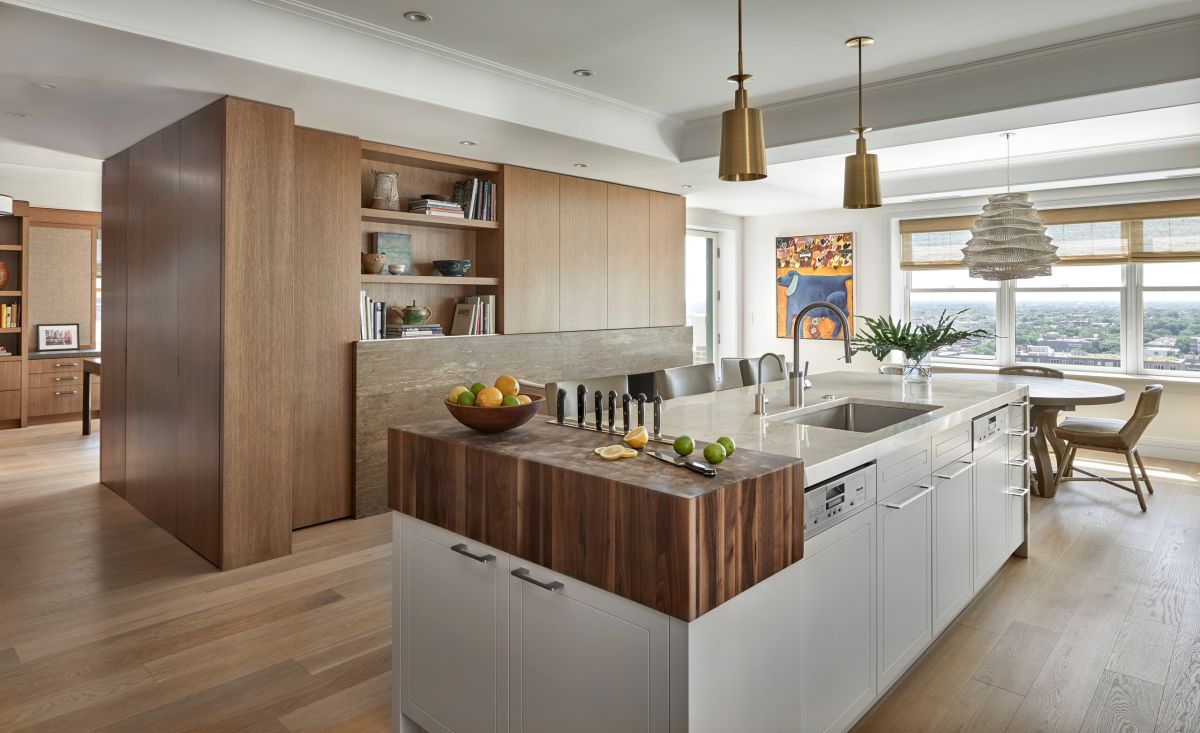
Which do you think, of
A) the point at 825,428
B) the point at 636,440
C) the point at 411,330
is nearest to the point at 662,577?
the point at 636,440

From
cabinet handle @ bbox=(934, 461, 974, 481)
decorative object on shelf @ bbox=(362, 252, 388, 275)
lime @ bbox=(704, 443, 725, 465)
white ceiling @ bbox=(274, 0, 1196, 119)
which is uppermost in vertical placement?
white ceiling @ bbox=(274, 0, 1196, 119)

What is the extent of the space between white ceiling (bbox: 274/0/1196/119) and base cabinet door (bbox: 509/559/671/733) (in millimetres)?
2482

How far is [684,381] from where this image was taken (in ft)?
13.8

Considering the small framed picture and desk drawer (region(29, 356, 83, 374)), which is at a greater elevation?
the small framed picture

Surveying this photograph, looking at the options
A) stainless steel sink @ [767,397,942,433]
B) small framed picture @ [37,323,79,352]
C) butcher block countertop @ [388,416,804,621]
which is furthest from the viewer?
small framed picture @ [37,323,79,352]

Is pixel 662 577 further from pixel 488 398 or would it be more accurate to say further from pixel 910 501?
pixel 910 501

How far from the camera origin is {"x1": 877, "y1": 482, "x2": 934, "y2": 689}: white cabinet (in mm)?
2223

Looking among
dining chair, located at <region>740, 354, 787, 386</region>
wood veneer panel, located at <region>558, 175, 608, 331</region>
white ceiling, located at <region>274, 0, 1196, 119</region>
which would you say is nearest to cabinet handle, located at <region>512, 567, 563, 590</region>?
white ceiling, located at <region>274, 0, 1196, 119</region>

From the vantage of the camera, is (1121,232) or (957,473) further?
(1121,232)

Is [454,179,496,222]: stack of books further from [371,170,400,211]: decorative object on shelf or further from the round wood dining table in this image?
the round wood dining table

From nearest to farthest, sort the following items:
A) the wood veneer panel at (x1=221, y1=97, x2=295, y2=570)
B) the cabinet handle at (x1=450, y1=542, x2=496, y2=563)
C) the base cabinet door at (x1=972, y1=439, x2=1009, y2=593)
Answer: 1. the cabinet handle at (x1=450, y1=542, x2=496, y2=563)
2. the base cabinet door at (x1=972, y1=439, x2=1009, y2=593)
3. the wood veneer panel at (x1=221, y1=97, x2=295, y2=570)

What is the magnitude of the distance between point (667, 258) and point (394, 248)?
2.63m

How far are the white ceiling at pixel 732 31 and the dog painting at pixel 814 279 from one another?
3.84 metres

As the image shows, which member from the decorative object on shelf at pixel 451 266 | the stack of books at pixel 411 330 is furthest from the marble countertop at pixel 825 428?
the decorative object on shelf at pixel 451 266
